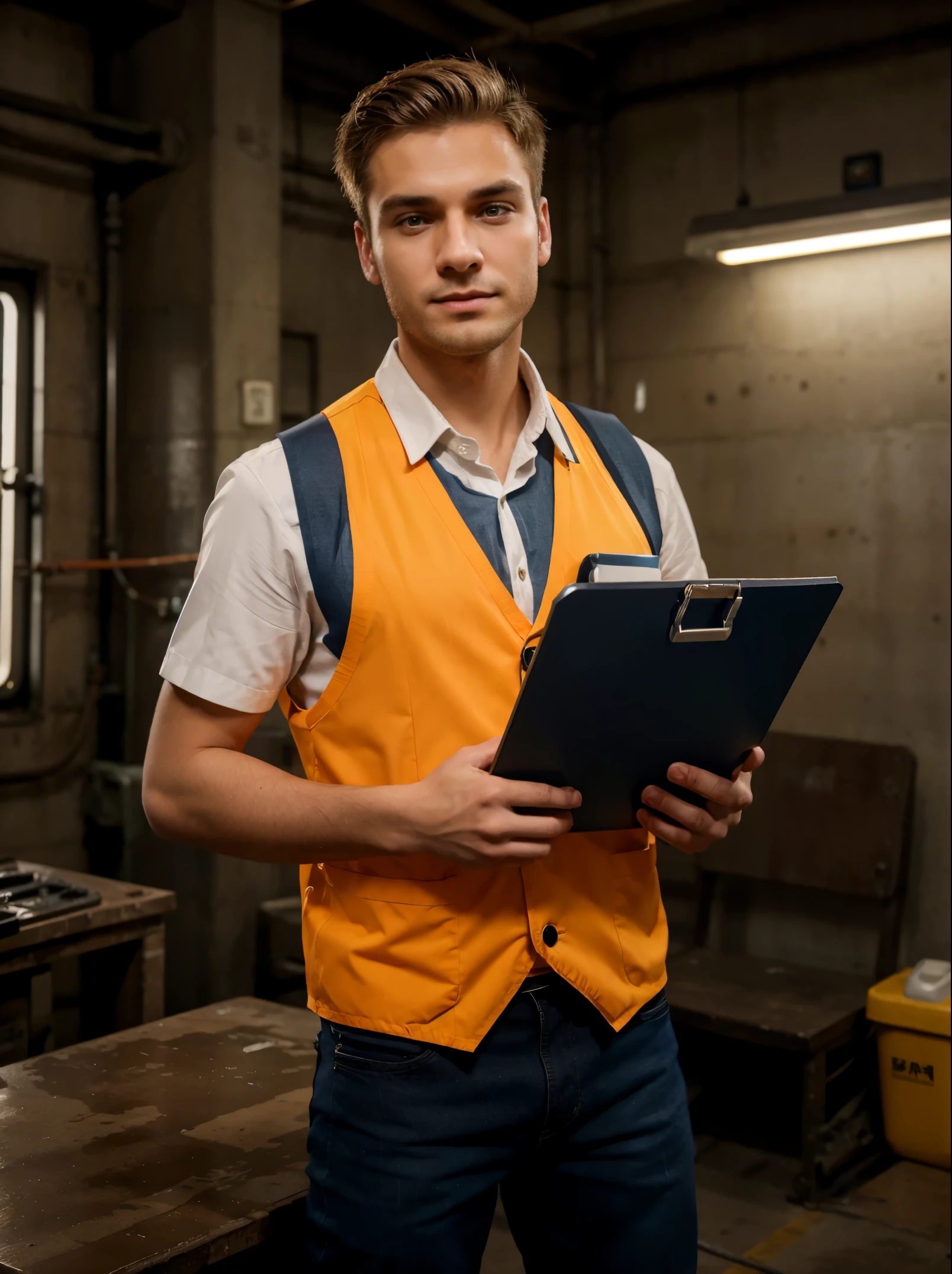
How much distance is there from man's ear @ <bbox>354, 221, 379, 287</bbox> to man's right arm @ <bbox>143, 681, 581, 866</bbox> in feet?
1.72

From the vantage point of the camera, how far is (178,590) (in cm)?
361

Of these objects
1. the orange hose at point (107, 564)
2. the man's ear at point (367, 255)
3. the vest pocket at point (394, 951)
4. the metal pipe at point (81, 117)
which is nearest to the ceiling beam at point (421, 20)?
the metal pipe at point (81, 117)

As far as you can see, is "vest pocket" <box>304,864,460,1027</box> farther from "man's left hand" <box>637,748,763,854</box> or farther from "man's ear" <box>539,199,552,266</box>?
"man's ear" <box>539,199,552,266</box>

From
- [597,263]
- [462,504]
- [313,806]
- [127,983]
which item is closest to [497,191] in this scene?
[462,504]

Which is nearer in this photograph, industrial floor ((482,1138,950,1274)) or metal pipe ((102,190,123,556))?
industrial floor ((482,1138,950,1274))

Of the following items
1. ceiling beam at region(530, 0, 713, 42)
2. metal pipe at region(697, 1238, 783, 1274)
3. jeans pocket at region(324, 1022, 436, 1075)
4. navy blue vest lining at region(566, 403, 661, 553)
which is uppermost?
ceiling beam at region(530, 0, 713, 42)

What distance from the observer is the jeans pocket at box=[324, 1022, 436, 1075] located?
119 centimetres

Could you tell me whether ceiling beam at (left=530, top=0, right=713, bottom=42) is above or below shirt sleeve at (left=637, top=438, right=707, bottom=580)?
above

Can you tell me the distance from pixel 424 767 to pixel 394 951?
186 millimetres

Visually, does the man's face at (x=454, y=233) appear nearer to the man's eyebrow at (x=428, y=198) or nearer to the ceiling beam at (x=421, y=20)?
the man's eyebrow at (x=428, y=198)

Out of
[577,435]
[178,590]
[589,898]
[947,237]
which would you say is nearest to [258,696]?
[589,898]

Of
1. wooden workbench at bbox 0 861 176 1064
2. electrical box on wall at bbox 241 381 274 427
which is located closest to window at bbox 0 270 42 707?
electrical box on wall at bbox 241 381 274 427

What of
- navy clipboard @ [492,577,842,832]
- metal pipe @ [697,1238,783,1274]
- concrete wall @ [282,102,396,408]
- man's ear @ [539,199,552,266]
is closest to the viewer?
navy clipboard @ [492,577,842,832]

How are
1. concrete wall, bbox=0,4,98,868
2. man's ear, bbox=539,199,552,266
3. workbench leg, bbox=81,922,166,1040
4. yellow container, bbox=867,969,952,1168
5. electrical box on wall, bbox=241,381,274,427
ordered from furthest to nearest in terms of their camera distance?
1. electrical box on wall, bbox=241,381,274,427
2. concrete wall, bbox=0,4,98,868
3. yellow container, bbox=867,969,952,1168
4. workbench leg, bbox=81,922,166,1040
5. man's ear, bbox=539,199,552,266
